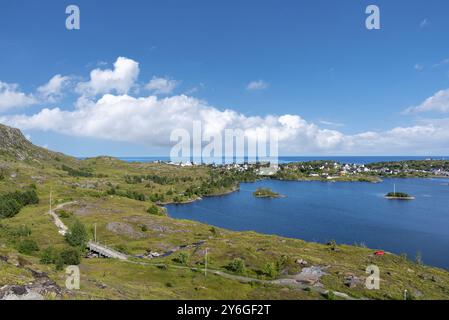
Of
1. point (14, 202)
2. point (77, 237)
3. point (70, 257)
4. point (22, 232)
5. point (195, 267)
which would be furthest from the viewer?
point (14, 202)

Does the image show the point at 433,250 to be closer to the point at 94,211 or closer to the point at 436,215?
the point at 436,215

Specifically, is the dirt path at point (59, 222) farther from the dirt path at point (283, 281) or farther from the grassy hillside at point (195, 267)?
the dirt path at point (283, 281)

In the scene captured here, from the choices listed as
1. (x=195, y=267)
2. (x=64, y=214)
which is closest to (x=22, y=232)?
(x=64, y=214)

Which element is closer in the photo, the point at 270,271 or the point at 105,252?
the point at 270,271

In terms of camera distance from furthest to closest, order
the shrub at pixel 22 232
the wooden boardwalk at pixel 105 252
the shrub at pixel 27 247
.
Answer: the shrub at pixel 22 232, the wooden boardwalk at pixel 105 252, the shrub at pixel 27 247

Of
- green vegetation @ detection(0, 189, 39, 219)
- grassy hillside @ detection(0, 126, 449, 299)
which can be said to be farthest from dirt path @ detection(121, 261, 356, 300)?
green vegetation @ detection(0, 189, 39, 219)

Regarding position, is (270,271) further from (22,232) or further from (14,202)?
(14,202)

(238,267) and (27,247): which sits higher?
(27,247)

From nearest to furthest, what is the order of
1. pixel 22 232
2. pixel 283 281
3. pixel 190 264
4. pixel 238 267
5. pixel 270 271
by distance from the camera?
pixel 283 281 < pixel 270 271 < pixel 238 267 < pixel 190 264 < pixel 22 232

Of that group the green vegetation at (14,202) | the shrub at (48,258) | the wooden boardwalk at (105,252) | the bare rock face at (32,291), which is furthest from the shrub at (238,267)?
the green vegetation at (14,202)

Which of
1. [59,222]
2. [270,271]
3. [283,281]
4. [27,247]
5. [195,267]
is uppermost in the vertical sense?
[27,247]
